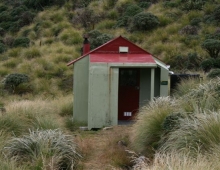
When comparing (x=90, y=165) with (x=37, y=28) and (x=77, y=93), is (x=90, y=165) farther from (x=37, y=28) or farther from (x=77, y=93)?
(x=37, y=28)

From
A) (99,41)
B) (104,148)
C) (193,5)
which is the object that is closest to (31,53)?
(99,41)

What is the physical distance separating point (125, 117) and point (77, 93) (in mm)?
1689

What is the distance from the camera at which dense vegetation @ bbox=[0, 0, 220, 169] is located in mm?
6773

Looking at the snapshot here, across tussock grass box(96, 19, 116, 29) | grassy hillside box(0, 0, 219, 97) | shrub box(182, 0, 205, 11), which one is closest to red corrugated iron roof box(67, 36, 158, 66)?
grassy hillside box(0, 0, 219, 97)

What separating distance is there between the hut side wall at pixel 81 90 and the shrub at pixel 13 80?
7478mm

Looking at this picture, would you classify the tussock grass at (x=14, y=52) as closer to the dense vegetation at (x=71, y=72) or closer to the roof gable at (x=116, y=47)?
the dense vegetation at (x=71, y=72)

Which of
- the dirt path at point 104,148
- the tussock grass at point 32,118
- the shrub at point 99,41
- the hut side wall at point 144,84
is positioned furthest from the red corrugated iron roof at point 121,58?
the shrub at point 99,41

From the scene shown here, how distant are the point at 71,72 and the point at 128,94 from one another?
29.9 ft

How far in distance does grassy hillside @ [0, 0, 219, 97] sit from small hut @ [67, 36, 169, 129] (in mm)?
6453

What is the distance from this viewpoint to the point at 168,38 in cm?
2402

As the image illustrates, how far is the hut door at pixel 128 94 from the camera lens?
12.9m

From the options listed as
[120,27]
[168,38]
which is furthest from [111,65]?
[120,27]

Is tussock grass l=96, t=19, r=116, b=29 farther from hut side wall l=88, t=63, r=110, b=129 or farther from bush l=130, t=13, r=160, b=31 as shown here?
hut side wall l=88, t=63, r=110, b=129

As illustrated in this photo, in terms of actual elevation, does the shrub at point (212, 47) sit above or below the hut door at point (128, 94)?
above
